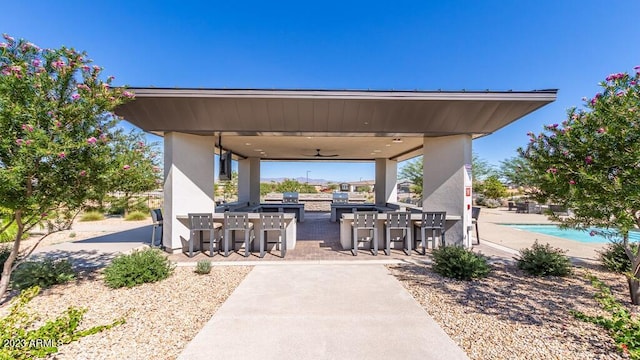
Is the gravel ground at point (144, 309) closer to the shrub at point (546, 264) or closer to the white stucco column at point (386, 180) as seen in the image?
the shrub at point (546, 264)

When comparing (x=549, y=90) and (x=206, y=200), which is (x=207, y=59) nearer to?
(x=206, y=200)

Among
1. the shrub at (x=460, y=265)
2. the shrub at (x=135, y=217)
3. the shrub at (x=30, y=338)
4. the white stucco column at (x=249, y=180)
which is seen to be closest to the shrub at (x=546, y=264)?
the shrub at (x=460, y=265)

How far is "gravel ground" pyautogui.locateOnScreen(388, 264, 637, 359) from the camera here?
8.13ft

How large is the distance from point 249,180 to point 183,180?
5.96 meters

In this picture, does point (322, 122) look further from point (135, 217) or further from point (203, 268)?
point (135, 217)

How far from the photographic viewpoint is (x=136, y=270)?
13.9ft

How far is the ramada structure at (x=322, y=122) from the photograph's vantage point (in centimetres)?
559

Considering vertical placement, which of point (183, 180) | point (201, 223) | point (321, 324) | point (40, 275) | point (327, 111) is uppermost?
point (327, 111)

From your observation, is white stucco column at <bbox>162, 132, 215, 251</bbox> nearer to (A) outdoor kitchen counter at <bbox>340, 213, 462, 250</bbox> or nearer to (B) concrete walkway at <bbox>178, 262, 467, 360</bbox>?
(B) concrete walkway at <bbox>178, 262, 467, 360</bbox>

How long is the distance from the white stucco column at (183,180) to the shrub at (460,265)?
5935 mm

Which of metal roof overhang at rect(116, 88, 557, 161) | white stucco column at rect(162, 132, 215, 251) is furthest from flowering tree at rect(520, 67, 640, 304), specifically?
white stucco column at rect(162, 132, 215, 251)

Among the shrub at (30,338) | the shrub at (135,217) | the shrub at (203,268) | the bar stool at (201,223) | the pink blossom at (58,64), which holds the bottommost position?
the shrub at (203,268)

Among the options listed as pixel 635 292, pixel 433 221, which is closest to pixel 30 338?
pixel 635 292

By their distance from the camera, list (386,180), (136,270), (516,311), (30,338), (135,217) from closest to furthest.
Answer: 1. (30,338)
2. (516,311)
3. (136,270)
4. (386,180)
5. (135,217)
